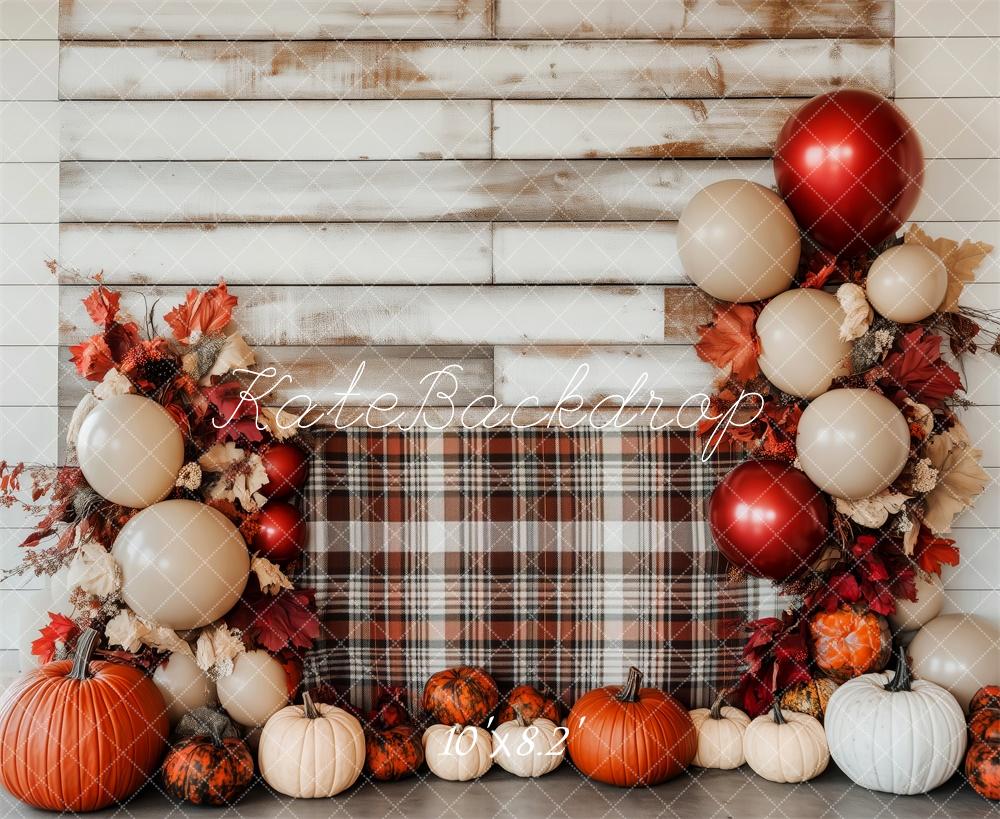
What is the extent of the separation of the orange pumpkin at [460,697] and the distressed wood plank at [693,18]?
1.53 m

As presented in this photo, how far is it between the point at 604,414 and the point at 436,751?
0.86 m

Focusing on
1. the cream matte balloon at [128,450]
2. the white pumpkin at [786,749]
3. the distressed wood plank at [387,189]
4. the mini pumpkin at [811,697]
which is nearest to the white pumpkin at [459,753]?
the white pumpkin at [786,749]

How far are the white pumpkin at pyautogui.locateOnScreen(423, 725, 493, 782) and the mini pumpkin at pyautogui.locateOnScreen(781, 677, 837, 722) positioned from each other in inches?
26.8

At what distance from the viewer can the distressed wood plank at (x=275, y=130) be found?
2.09 meters

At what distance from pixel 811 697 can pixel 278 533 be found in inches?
49.4

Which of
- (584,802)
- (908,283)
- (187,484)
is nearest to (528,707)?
(584,802)

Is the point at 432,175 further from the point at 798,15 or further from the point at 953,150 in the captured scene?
the point at 953,150

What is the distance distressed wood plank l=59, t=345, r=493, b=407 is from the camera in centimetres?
210

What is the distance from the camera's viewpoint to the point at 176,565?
1.80 metres

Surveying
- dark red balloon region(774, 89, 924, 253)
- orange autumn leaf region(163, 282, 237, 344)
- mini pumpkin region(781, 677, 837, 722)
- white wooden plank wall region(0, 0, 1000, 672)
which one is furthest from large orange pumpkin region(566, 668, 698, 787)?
orange autumn leaf region(163, 282, 237, 344)

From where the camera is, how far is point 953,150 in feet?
6.98

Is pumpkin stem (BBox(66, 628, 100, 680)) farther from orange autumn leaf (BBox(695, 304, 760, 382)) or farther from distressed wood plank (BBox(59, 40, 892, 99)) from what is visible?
orange autumn leaf (BBox(695, 304, 760, 382))

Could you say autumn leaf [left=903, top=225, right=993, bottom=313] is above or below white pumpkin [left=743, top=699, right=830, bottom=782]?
above

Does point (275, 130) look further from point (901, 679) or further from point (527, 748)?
point (901, 679)
